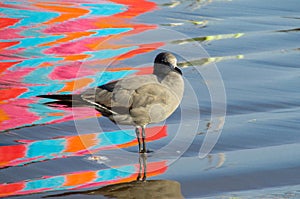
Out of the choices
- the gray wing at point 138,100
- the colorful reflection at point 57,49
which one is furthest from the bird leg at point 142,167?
the colorful reflection at point 57,49

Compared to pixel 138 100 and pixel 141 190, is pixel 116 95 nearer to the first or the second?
pixel 138 100

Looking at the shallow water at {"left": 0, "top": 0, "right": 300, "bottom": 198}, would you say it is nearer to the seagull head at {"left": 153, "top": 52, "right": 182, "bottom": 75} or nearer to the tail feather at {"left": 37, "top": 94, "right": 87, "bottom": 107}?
the tail feather at {"left": 37, "top": 94, "right": 87, "bottom": 107}

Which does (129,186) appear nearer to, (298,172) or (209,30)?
(298,172)

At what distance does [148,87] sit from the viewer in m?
6.21

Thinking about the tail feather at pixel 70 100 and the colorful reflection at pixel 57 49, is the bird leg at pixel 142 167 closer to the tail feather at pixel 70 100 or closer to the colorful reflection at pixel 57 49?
the tail feather at pixel 70 100

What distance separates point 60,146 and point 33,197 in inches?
44.8

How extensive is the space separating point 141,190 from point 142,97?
88 cm

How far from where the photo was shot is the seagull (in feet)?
20.3

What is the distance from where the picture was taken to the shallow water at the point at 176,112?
5773mm

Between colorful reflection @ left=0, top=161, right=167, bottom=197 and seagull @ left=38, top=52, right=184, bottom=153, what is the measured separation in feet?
1.31

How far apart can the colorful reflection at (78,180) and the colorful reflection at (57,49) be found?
4.41 ft

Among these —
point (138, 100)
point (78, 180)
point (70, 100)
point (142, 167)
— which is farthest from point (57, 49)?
point (78, 180)

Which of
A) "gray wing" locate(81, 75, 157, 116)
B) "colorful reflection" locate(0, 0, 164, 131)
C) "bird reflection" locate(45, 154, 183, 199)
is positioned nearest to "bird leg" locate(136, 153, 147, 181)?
"bird reflection" locate(45, 154, 183, 199)

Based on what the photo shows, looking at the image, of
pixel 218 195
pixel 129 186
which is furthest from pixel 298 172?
pixel 129 186
